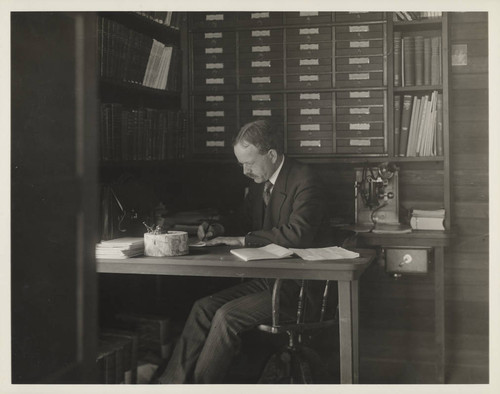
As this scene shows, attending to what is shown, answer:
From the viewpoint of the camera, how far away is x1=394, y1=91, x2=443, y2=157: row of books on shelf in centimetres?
338

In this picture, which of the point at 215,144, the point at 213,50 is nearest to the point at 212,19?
the point at 213,50

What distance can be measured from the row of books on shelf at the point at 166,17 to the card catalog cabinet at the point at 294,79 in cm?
10

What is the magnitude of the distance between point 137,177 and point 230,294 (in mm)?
1000

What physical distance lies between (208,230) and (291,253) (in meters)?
0.63

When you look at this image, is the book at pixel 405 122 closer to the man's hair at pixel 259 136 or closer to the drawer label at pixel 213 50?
the man's hair at pixel 259 136

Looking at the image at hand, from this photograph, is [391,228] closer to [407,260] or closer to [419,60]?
[407,260]

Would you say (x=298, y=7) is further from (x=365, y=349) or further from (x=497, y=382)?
(x=365, y=349)

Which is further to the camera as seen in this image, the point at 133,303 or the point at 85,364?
the point at 133,303

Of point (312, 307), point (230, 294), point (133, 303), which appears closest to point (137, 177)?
point (133, 303)

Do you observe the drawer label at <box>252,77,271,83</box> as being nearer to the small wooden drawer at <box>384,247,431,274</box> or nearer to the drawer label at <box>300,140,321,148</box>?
the drawer label at <box>300,140,321,148</box>

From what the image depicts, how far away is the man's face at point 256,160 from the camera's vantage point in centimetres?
287

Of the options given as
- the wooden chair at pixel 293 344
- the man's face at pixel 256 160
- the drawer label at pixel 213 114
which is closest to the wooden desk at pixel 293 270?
the wooden chair at pixel 293 344

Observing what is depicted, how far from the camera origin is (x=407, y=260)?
3.18 m

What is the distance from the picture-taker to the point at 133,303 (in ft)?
11.1
